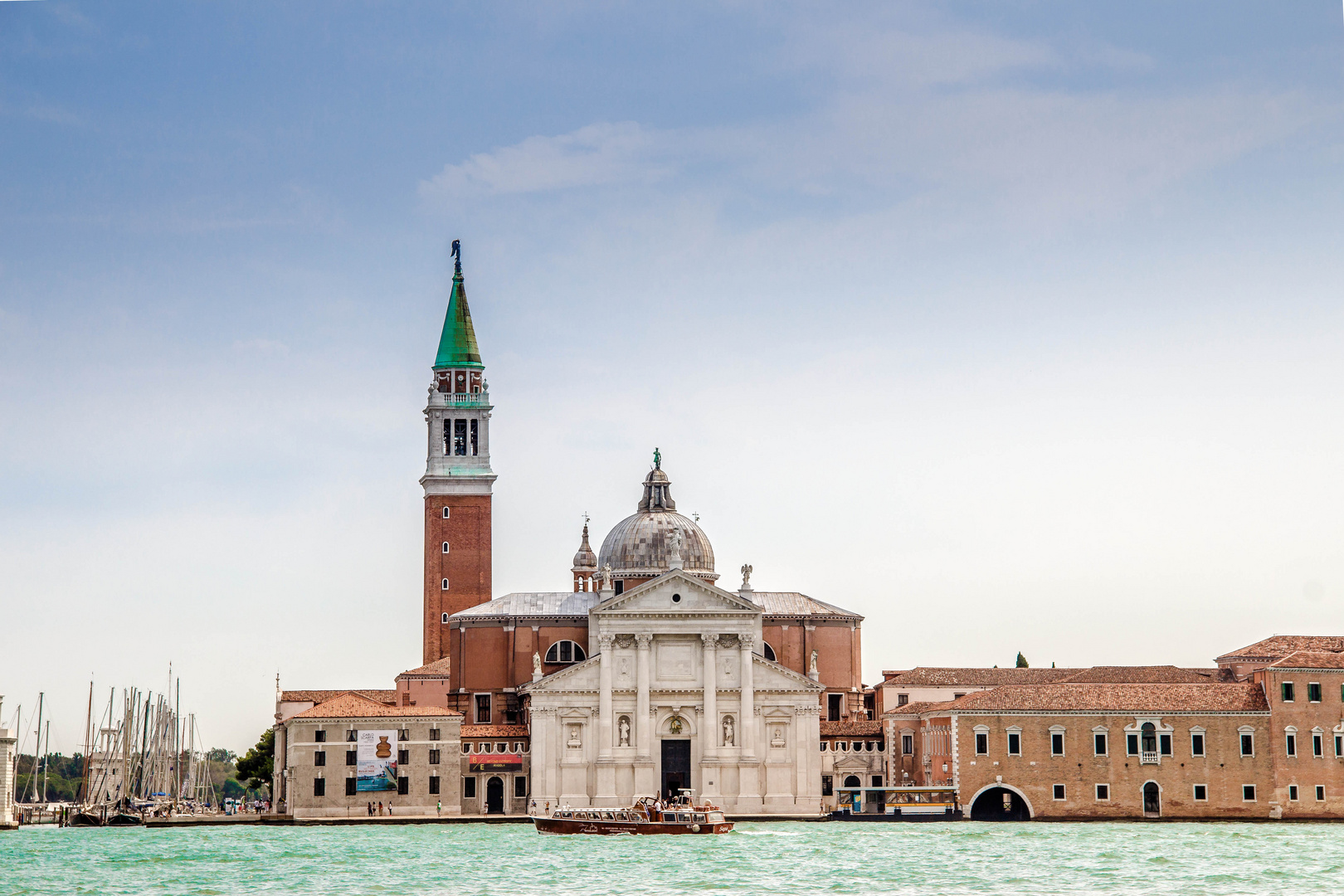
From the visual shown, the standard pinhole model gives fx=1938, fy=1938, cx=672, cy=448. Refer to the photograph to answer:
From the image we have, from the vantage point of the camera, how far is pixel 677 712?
61125mm

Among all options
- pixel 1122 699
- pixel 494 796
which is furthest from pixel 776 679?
pixel 1122 699

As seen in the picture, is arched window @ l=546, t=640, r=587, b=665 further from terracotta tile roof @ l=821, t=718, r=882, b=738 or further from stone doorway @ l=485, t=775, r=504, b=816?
terracotta tile roof @ l=821, t=718, r=882, b=738

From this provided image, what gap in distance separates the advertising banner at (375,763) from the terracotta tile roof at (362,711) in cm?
79

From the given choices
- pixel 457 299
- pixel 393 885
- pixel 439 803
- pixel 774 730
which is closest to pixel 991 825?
pixel 774 730

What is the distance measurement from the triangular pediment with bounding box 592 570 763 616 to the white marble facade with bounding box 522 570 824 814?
0.12 ft

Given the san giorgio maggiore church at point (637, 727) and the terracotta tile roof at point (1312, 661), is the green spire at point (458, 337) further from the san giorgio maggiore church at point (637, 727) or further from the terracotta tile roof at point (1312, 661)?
the terracotta tile roof at point (1312, 661)

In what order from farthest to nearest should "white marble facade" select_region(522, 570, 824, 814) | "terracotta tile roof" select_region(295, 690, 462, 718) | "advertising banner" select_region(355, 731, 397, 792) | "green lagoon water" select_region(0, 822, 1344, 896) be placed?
"terracotta tile roof" select_region(295, 690, 462, 718) → "white marble facade" select_region(522, 570, 824, 814) → "advertising banner" select_region(355, 731, 397, 792) → "green lagoon water" select_region(0, 822, 1344, 896)

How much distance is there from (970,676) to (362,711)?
21.9 metres

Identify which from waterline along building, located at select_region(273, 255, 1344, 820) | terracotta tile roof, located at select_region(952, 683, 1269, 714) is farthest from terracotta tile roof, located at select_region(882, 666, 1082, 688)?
terracotta tile roof, located at select_region(952, 683, 1269, 714)

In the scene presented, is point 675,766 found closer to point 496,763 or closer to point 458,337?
point 496,763

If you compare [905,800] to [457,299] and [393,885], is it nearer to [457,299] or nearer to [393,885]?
[393,885]

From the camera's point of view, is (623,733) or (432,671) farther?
(432,671)

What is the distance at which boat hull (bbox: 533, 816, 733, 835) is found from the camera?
51125 mm

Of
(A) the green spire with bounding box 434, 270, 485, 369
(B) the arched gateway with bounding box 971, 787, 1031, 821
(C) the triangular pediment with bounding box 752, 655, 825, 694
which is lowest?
(B) the arched gateway with bounding box 971, 787, 1031, 821
